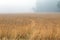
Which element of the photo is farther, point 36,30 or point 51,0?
point 51,0

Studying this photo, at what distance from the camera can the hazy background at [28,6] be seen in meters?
0.76

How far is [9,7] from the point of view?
2.55 ft

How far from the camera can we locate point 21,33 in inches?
14.9

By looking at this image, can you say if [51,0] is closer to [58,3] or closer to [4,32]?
[58,3]

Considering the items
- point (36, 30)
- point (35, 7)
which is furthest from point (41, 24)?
point (35, 7)

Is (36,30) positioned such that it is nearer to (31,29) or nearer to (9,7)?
(31,29)

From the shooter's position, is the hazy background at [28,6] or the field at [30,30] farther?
the hazy background at [28,6]

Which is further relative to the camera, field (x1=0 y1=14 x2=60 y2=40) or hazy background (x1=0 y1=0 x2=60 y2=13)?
hazy background (x1=0 y1=0 x2=60 y2=13)

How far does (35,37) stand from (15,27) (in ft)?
0.23

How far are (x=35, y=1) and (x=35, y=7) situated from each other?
40 millimetres

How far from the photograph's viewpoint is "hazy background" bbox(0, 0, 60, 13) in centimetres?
76

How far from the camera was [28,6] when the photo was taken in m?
0.79

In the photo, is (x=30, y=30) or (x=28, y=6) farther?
(x=28, y=6)

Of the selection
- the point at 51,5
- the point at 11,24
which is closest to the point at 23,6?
the point at 51,5
